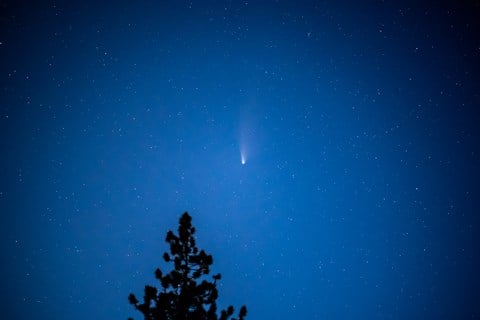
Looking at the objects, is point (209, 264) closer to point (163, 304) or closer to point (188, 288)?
point (188, 288)

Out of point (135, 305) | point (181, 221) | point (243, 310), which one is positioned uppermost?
point (181, 221)

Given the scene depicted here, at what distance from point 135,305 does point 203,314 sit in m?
2.07

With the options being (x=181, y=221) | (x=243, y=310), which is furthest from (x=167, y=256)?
(x=243, y=310)

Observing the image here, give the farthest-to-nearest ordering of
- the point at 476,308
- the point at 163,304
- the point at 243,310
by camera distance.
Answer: the point at 476,308 < the point at 243,310 < the point at 163,304

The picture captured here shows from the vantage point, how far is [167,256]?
8594 mm

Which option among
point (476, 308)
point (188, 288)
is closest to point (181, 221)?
point (188, 288)

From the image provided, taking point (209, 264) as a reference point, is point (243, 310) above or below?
below

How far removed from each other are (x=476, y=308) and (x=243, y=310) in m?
188

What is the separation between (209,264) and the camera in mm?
8578

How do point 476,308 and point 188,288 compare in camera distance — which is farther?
point 476,308

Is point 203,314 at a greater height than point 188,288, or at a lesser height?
lesser

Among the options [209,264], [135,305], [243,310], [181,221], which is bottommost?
[243,310]

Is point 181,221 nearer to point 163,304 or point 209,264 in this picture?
point 209,264

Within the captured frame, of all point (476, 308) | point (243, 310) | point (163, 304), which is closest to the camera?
point (163, 304)
